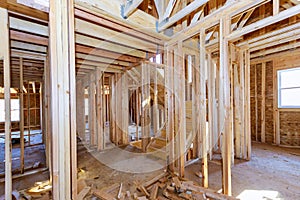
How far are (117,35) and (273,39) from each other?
2.95m

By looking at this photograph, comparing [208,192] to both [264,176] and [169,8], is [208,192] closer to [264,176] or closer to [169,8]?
[264,176]

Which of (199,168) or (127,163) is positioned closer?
(199,168)

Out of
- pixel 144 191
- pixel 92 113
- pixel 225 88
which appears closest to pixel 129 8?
pixel 225 88

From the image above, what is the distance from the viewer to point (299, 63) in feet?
14.5

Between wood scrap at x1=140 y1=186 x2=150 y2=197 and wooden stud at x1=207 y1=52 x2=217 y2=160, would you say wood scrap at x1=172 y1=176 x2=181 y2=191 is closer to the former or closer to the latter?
wood scrap at x1=140 y1=186 x2=150 y2=197

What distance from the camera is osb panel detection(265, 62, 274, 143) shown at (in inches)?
197

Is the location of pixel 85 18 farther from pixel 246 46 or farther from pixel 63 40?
pixel 246 46

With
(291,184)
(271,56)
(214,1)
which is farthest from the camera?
(271,56)

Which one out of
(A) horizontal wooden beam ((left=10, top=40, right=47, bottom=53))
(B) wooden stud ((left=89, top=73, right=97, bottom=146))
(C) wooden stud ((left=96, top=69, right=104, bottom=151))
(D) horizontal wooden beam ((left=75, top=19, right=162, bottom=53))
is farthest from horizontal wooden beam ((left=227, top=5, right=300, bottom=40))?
(B) wooden stud ((left=89, top=73, right=97, bottom=146))

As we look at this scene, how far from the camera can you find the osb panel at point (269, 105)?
197 inches

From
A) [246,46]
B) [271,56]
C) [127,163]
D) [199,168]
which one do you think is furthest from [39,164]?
[271,56]

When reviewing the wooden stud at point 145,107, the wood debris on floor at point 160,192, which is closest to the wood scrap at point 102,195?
the wood debris on floor at point 160,192

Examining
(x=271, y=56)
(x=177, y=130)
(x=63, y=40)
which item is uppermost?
(x=271, y=56)

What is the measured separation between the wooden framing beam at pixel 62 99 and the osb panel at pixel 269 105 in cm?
567
